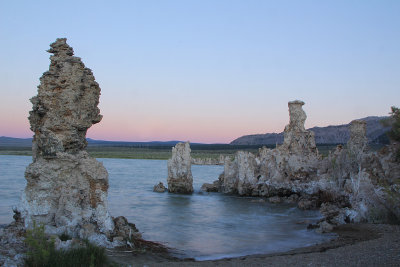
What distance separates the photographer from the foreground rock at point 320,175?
14846 mm

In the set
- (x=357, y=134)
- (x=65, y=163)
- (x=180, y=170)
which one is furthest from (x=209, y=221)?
(x=180, y=170)

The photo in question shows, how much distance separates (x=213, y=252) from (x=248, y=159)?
56.6 ft

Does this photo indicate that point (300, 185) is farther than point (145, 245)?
Yes

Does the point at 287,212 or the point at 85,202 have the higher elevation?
the point at 85,202

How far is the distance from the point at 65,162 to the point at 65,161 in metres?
0.03

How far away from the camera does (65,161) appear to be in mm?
10156

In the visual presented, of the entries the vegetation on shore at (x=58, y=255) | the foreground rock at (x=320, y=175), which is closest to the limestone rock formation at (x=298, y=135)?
the foreground rock at (x=320, y=175)

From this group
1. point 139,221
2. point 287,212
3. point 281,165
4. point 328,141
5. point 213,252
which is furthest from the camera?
point 328,141

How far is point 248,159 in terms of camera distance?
94.4 feet

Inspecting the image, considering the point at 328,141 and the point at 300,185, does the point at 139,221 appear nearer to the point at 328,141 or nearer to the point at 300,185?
the point at 300,185

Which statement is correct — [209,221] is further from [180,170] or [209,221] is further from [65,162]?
[180,170]

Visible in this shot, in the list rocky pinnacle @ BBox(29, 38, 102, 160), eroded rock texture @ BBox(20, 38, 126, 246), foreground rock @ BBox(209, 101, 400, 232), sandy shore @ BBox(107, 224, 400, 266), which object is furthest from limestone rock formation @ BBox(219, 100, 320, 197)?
rocky pinnacle @ BBox(29, 38, 102, 160)

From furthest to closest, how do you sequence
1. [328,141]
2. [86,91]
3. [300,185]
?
[328,141] → [300,185] → [86,91]

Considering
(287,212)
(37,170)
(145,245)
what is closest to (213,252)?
(145,245)
